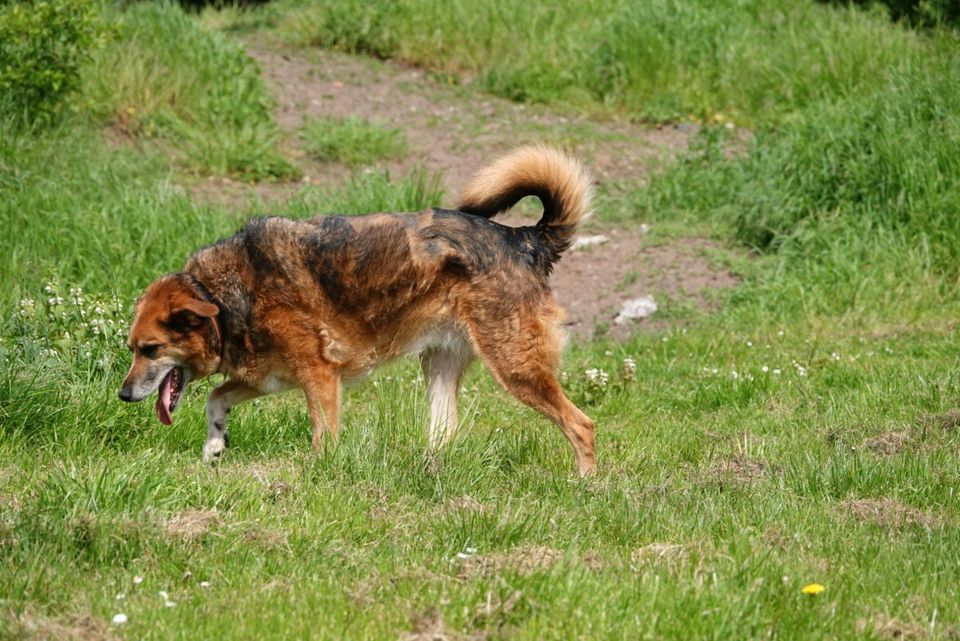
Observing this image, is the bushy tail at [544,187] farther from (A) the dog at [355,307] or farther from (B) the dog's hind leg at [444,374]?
(B) the dog's hind leg at [444,374]

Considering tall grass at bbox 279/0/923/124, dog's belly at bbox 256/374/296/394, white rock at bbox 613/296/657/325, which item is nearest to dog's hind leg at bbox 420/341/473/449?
dog's belly at bbox 256/374/296/394

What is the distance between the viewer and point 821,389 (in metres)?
7.53

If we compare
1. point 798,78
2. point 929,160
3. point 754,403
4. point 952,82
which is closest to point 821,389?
point 754,403

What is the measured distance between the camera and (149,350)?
239 inches

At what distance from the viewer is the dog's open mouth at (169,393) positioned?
609cm

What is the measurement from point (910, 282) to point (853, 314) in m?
0.64

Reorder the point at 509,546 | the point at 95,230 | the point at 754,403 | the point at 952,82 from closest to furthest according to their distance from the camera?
the point at 509,546, the point at 754,403, the point at 95,230, the point at 952,82

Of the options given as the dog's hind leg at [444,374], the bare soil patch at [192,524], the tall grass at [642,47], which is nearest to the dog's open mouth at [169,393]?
the dog's hind leg at [444,374]

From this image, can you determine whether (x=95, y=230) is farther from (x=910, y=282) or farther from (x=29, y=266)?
(x=910, y=282)

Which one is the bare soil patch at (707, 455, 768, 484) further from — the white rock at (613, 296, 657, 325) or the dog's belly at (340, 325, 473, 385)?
the white rock at (613, 296, 657, 325)

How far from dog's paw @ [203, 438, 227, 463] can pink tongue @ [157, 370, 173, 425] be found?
229mm

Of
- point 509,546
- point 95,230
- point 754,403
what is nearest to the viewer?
point 509,546

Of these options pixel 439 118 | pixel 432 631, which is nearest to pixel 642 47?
pixel 439 118

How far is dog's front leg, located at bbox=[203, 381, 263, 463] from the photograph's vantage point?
6.10 metres
